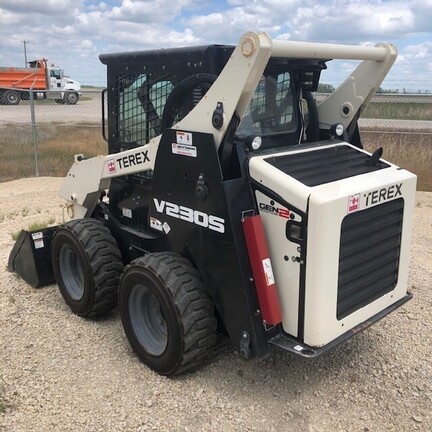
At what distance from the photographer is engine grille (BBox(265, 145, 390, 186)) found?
326cm

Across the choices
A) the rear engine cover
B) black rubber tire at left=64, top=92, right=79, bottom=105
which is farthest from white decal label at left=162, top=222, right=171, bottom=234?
black rubber tire at left=64, top=92, right=79, bottom=105

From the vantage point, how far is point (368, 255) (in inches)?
134

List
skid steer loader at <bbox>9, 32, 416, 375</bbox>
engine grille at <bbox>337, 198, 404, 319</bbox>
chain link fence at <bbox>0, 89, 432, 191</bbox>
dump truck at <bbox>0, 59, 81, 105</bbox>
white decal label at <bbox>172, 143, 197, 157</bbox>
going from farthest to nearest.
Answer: dump truck at <bbox>0, 59, 81, 105</bbox> < chain link fence at <bbox>0, 89, 432, 191</bbox> < white decal label at <bbox>172, 143, 197, 157</bbox> < engine grille at <bbox>337, 198, 404, 319</bbox> < skid steer loader at <bbox>9, 32, 416, 375</bbox>

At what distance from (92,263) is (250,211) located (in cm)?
163

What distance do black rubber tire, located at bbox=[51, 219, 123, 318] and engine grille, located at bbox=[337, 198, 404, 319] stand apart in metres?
1.94

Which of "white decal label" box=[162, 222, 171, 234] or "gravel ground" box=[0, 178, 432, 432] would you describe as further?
"white decal label" box=[162, 222, 171, 234]

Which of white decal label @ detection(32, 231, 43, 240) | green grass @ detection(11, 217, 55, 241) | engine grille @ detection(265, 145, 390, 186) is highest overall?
engine grille @ detection(265, 145, 390, 186)

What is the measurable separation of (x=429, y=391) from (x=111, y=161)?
119 inches

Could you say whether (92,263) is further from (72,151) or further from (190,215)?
(72,151)

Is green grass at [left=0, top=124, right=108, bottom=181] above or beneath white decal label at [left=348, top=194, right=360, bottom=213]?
beneath

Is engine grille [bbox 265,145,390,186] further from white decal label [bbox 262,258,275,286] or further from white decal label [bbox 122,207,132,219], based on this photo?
white decal label [bbox 122,207,132,219]

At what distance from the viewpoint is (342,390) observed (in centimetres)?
355

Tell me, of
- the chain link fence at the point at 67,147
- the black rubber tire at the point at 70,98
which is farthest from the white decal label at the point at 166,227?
the black rubber tire at the point at 70,98

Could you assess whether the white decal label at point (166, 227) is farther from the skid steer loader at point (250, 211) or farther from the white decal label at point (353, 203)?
the white decal label at point (353, 203)
